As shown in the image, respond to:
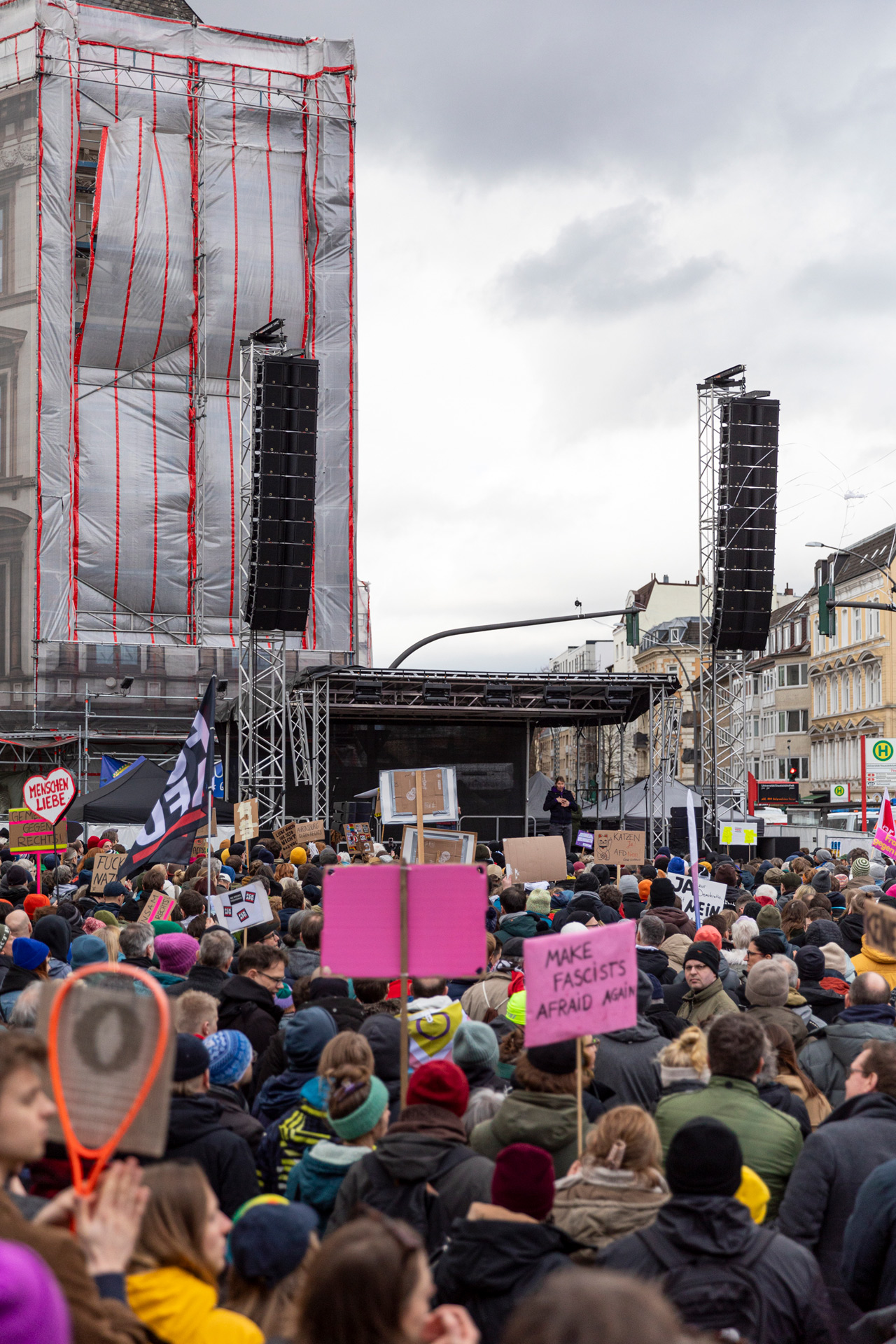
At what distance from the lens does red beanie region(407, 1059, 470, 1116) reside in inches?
161

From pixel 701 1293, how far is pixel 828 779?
227ft

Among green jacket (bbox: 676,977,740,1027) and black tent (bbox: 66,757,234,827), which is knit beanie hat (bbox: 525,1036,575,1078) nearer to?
green jacket (bbox: 676,977,740,1027)

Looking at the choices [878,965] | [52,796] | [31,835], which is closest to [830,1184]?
[878,965]

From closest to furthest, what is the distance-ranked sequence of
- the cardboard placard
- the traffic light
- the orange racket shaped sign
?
the orange racket shaped sign
the cardboard placard
the traffic light

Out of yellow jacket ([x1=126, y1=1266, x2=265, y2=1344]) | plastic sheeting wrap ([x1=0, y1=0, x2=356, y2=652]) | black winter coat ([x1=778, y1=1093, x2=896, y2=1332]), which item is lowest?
black winter coat ([x1=778, y1=1093, x2=896, y2=1332])

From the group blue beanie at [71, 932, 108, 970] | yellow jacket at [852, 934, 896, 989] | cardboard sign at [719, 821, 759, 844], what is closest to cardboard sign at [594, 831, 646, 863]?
yellow jacket at [852, 934, 896, 989]

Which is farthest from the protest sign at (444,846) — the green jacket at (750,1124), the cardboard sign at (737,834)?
the cardboard sign at (737,834)

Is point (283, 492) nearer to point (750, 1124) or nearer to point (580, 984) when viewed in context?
point (580, 984)

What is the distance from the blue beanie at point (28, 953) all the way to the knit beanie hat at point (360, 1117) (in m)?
3.15

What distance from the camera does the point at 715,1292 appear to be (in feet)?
10.1

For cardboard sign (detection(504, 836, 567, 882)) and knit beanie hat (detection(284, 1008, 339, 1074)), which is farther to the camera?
cardboard sign (detection(504, 836, 567, 882))

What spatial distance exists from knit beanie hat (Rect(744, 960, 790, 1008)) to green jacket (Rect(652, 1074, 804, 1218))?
1.64 m

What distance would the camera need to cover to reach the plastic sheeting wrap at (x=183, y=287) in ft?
106

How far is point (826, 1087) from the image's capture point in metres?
5.67
